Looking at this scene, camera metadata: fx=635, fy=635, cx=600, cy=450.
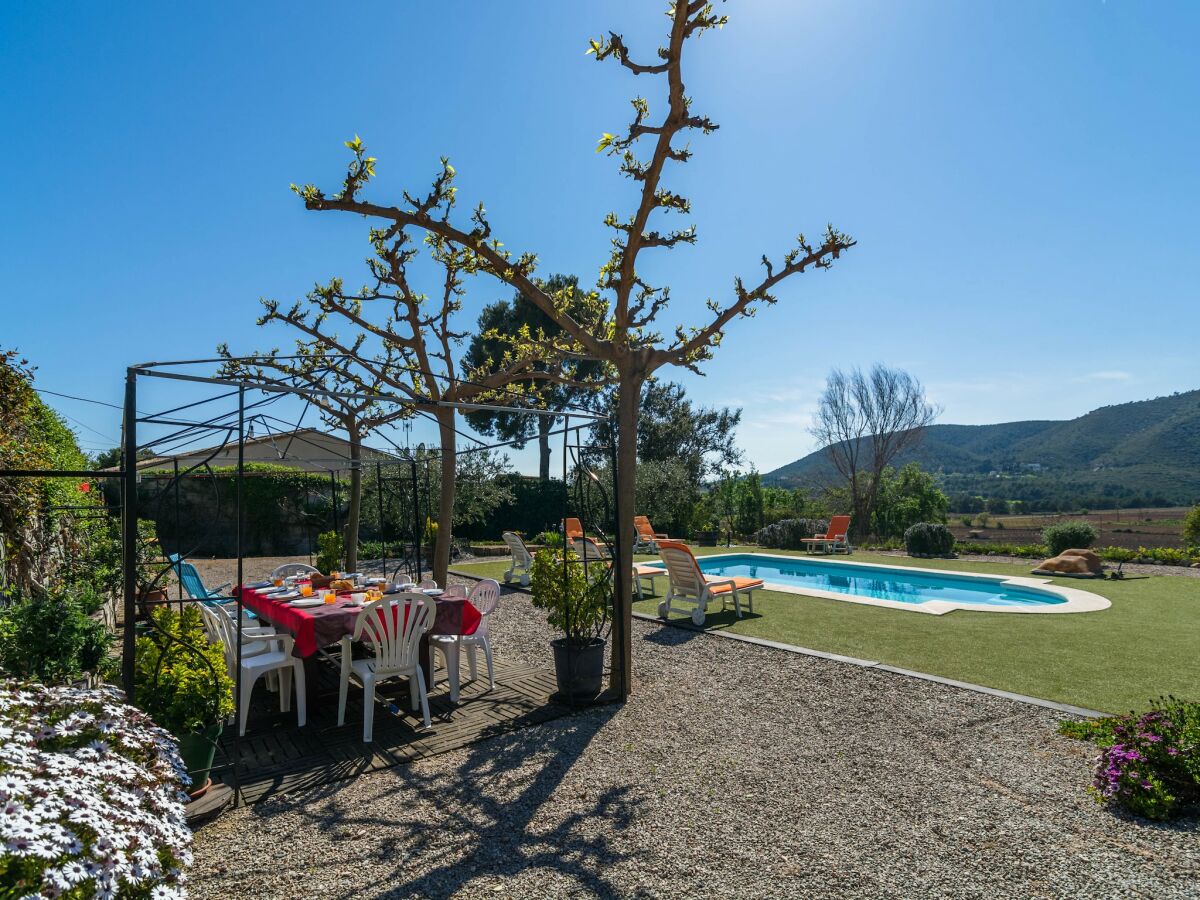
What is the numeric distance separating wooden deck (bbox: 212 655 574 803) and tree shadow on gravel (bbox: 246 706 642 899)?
243 mm

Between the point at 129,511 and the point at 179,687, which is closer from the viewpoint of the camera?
the point at 129,511

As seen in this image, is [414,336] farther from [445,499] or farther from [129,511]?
[129,511]

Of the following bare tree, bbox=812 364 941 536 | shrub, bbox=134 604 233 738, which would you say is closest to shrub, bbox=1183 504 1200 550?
bare tree, bbox=812 364 941 536

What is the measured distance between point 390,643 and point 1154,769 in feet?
14.3

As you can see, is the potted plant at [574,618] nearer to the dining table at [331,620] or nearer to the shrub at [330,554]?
the dining table at [331,620]

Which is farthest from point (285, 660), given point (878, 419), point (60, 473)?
point (878, 419)

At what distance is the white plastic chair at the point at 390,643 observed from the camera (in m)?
4.28

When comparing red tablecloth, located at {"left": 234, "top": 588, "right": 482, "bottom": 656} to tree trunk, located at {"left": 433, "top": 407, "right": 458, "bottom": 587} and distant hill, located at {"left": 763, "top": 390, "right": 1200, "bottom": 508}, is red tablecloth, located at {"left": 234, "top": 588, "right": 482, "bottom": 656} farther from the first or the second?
distant hill, located at {"left": 763, "top": 390, "right": 1200, "bottom": 508}

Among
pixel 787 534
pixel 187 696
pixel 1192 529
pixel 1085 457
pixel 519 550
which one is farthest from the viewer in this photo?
pixel 1085 457

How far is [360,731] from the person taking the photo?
14.7 ft

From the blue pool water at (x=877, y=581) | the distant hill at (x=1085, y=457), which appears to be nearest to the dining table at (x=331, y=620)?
the blue pool water at (x=877, y=581)

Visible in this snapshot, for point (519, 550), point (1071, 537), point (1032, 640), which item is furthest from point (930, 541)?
point (519, 550)

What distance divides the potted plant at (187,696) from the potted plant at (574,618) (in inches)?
91.4

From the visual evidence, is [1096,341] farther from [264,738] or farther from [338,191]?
[264,738]
